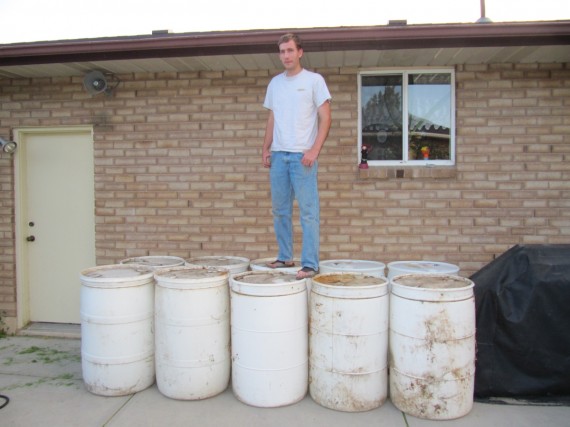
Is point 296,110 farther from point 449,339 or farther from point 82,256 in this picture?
point 82,256

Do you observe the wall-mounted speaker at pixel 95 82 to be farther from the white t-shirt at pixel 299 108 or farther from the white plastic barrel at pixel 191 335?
the white plastic barrel at pixel 191 335

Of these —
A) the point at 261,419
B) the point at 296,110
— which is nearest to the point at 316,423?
the point at 261,419

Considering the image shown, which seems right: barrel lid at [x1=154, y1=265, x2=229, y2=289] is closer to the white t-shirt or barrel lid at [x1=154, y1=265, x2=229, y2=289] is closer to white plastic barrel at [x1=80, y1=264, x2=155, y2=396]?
white plastic barrel at [x1=80, y1=264, x2=155, y2=396]

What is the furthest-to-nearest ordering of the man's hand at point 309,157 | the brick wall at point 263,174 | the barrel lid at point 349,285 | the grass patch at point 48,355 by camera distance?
1. the brick wall at point 263,174
2. the grass patch at point 48,355
3. the man's hand at point 309,157
4. the barrel lid at point 349,285

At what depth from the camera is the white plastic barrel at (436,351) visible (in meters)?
3.48

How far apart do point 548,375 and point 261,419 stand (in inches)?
86.6

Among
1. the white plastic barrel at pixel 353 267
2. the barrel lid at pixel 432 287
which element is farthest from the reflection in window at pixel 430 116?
the barrel lid at pixel 432 287

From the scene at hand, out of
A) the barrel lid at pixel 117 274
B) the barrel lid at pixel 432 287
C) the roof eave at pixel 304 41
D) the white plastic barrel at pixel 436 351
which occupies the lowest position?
the white plastic barrel at pixel 436 351

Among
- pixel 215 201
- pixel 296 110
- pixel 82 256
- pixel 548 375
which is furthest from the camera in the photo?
pixel 82 256

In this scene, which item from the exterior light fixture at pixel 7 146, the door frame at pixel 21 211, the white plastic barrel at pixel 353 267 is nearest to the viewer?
the white plastic barrel at pixel 353 267

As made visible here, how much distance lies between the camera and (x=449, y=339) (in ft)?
11.4

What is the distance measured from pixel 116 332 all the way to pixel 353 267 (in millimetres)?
2131

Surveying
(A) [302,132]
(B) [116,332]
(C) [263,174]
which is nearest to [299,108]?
(A) [302,132]

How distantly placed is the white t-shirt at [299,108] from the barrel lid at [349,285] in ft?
3.60
